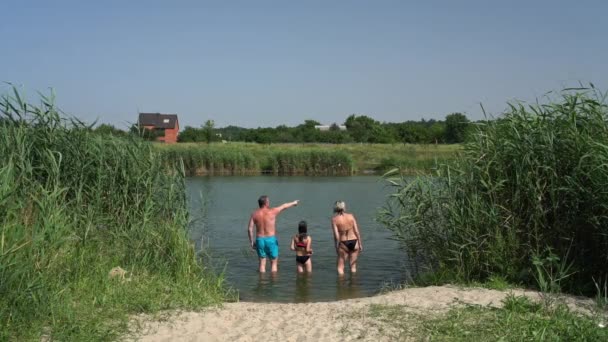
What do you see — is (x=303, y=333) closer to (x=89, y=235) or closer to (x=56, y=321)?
(x=56, y=321)

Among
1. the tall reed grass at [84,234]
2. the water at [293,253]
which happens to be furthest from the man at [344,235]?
the tall reed grass at [84,234]

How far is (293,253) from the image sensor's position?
14.5 m

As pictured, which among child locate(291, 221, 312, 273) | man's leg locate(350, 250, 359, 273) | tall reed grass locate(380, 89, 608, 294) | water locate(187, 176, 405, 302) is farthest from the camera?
man's leg locate(350, 250, 359, 273)

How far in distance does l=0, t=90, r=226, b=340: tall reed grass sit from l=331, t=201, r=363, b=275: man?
129 inches

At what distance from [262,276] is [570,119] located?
20.9 ft

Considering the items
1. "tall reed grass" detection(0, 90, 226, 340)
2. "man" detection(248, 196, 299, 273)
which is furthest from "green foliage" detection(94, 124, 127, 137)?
"man" detection(248, 196, 299, 273)

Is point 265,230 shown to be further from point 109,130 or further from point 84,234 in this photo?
point 84,234

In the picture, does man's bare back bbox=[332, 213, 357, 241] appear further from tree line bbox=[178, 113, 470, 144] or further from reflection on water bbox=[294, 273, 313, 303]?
tree line bbox=[178, 113, 470, 144]

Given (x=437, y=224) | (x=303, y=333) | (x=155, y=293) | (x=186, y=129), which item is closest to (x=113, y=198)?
(x=155, y=293)

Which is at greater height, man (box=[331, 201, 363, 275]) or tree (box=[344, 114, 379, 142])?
tree (box=[344, 114, 379, 142])

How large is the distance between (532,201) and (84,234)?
6.62 metres

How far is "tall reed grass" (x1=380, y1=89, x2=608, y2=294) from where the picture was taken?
28.1 feet

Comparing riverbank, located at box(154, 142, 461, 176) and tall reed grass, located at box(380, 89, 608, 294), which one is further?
riverbank, located at box(154, 142, 461, 176)

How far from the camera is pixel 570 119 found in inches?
358
